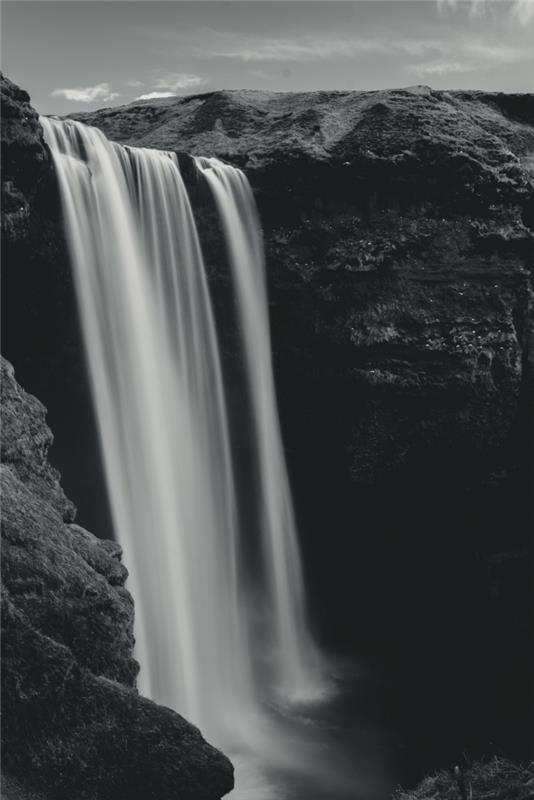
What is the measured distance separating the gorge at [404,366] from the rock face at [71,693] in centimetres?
638

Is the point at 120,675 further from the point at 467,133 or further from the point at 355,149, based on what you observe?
the point at 467,133

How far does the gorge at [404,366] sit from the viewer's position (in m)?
13.1

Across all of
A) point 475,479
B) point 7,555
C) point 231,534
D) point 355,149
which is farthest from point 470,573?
point 7,555

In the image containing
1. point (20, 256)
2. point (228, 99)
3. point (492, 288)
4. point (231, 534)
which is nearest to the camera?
point (20, 256)

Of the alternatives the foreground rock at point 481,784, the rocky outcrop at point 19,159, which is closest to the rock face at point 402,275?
the rocky outcrop at point 19,159

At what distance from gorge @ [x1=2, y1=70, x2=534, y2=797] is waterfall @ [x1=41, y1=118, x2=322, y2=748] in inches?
15.0

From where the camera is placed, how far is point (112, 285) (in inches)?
434

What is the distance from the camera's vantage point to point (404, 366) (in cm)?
1318

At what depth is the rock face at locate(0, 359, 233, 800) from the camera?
563 cm

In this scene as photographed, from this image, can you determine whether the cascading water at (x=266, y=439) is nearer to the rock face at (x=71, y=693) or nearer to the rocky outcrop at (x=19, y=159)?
the rocky outcrop at (x=19, y=159)

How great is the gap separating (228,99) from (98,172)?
495 centimetres

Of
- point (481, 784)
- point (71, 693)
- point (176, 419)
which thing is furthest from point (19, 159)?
point (481, 784)

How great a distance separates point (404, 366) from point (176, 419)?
152 inches

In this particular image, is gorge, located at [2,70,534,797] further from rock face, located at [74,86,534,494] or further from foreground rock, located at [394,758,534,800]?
foreground rock, located at [394,758,534,800]
